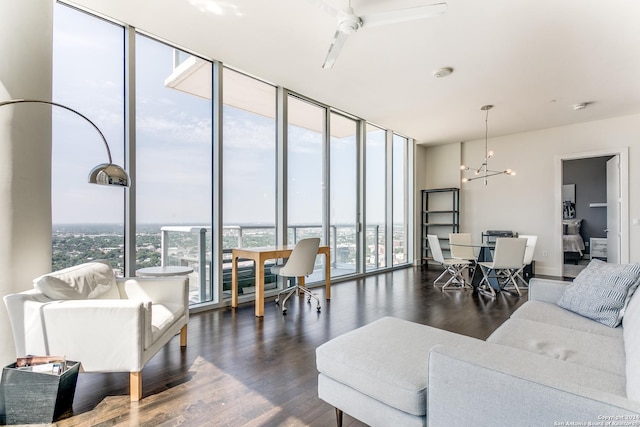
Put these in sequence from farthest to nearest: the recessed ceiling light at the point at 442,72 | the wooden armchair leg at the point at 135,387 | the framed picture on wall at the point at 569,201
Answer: the framed picture on wall at the point at 569,201 → the recessed ceiling light at the point at 442,72 → the wooden armchair leg at the point at 135,387

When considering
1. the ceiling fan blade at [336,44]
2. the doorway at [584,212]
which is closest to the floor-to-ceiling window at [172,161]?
the ceiling fan blade at [336,44]

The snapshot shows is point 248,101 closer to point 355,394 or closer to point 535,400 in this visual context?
point 355,394

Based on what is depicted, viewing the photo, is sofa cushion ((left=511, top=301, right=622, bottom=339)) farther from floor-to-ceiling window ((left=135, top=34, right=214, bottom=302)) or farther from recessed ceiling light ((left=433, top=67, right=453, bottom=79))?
floor-to-ceiling window ((left=135, top=34, right=214, bottom=302))

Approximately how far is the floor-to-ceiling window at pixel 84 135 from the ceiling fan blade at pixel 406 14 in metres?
2.54

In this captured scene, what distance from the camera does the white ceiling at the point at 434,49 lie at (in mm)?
2867

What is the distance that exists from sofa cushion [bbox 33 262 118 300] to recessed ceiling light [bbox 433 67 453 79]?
13.3 feet

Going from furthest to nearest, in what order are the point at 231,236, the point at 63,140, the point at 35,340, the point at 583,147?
the point at 583,147
the point at 231,236
the point at 63,140
the point at 35,340

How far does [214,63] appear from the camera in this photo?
3.96 meters

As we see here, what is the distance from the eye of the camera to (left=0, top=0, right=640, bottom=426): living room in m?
2.81

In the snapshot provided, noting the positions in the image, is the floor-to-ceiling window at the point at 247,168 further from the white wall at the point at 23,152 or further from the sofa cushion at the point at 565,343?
the sofa cushion at the point at 565,343

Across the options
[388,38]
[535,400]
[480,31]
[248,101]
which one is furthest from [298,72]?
[535,400]

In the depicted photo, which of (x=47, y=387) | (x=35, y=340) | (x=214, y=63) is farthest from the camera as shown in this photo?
(x=214, y=63)

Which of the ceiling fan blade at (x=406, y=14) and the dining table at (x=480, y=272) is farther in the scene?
the dining table at (x=480, y=272)

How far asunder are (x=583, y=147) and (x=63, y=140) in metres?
8.03
